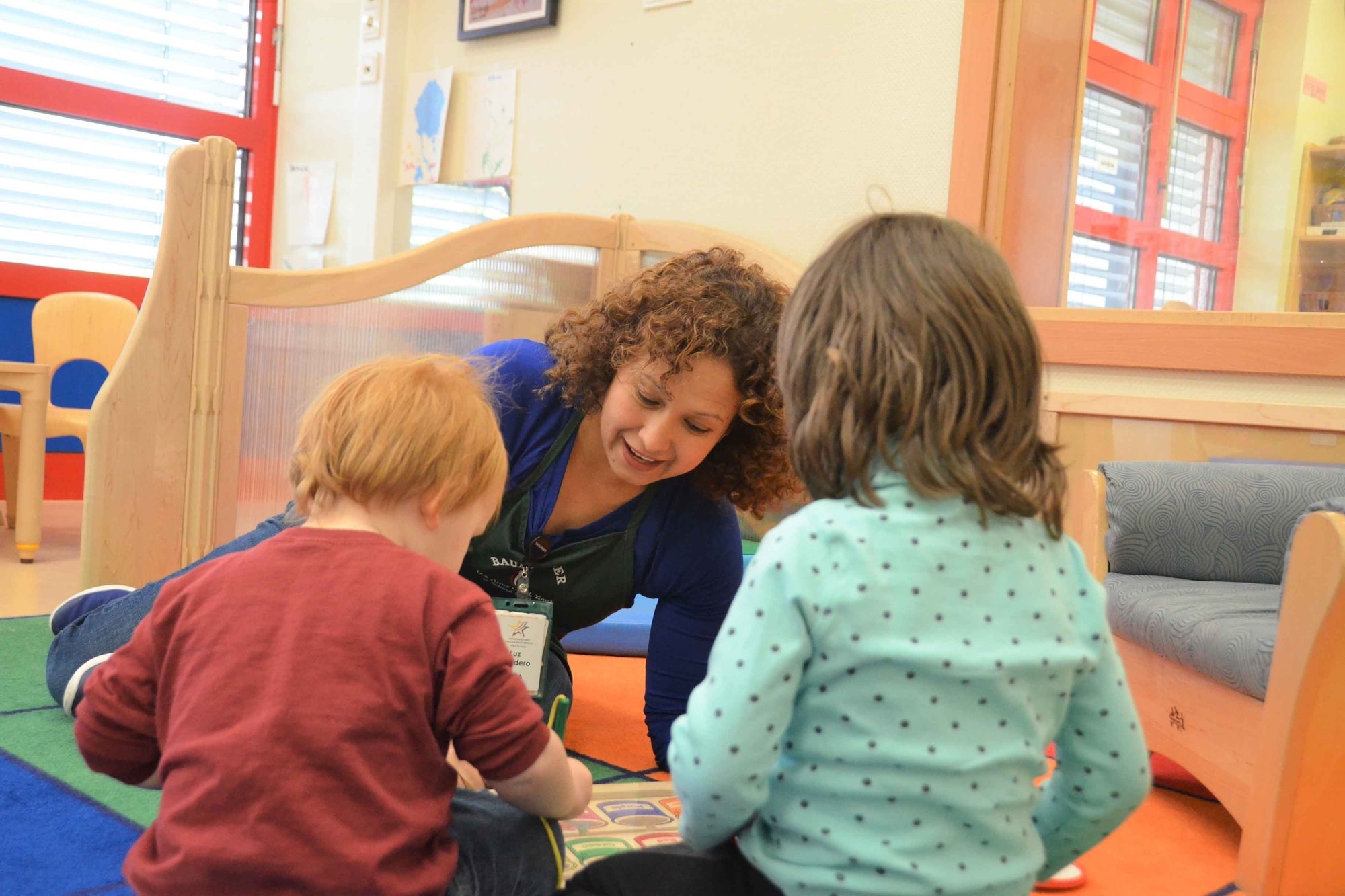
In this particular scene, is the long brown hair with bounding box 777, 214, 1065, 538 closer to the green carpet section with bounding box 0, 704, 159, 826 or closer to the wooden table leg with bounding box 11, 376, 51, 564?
the green carpet section with bounding box 0, 704, 159, 826

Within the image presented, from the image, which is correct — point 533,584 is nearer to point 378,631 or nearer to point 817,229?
point 378,631

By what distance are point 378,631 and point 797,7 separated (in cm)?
274

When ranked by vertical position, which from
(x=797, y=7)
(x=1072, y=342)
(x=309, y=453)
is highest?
(x=797, y=7)

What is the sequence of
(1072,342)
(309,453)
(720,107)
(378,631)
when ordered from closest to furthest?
(378,631) < (309,453) < (1072,342) < (720,107)

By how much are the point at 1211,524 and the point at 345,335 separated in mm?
1660

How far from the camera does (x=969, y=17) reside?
9.12ft

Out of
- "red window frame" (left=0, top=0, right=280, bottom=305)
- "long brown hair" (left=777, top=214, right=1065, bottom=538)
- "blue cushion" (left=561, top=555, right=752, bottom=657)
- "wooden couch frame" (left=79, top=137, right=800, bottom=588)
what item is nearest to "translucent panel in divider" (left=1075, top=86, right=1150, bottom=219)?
"blue cushion" (left=561, top=555, right=752, bottom=657)

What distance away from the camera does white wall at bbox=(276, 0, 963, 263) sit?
294 centimetres

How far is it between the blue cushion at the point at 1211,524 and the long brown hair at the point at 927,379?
1338 millimetres

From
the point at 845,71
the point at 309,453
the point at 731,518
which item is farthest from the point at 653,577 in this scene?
the point at 845,71

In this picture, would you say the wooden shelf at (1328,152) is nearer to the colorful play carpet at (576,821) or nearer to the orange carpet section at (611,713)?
the colorful play carpet at (576,821)

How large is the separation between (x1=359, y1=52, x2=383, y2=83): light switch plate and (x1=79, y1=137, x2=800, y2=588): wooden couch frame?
2.07 m

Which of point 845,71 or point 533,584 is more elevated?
point 845,71

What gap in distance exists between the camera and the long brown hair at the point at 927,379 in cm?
73
